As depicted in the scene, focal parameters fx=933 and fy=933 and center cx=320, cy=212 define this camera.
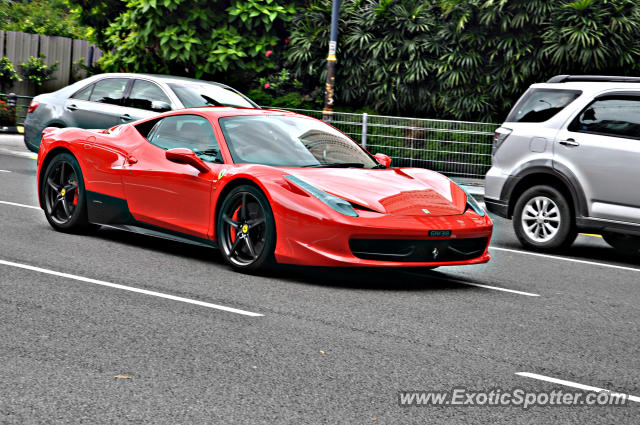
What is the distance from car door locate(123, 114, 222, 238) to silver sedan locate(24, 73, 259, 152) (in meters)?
4.47

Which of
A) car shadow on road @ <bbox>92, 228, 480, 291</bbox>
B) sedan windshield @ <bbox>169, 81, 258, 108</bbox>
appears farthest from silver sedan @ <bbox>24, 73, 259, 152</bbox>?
car shadow on road @ <bbox>92, 228, 480, 291</bbox>

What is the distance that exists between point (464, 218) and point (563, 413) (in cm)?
317

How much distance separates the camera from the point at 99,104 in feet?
44.8

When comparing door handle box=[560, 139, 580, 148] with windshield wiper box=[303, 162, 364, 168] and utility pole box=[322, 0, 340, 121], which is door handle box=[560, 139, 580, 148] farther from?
utility pole box=[322, 0, 340, 121]

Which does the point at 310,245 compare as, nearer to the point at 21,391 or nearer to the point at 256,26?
the point at 21,391

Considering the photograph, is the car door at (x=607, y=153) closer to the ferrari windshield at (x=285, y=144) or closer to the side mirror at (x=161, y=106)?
the ferrari windshield at (x=285, y=144)

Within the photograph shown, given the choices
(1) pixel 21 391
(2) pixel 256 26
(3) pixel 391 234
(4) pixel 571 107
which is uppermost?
(2) pixel 256 26

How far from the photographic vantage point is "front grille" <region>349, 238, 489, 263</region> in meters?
6.95

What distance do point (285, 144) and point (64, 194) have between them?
2.44 m

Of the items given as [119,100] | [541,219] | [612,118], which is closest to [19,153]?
[119,100]

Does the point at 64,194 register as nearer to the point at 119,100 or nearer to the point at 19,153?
the point at 119,100

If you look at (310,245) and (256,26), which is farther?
(256,26)

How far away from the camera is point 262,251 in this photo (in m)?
7.24

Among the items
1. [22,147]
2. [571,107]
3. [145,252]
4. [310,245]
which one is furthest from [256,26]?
[310,245]
